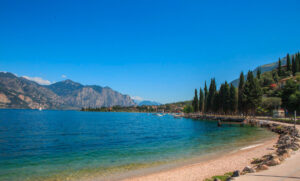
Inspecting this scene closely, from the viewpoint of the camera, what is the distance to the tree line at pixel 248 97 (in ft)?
214

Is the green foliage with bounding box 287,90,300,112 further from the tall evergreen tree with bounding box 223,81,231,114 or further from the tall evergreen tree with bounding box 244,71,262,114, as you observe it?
the tall evergreen tree with bounding box 223,81,231,114

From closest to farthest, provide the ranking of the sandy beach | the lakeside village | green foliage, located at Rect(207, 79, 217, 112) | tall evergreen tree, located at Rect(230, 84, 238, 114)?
the sandy beach < the lakeside village < tall evergreen tree, located at Rect(230, 84, 238, 114) < green foliage, located at Rect(207, 79, 217, 112)

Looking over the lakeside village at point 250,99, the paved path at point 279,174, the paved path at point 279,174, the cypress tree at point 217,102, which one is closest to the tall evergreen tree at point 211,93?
the lakeside village at point 250,99

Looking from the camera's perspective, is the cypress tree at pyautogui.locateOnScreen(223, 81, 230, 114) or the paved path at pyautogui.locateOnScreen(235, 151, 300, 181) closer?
the paved path at pyautogui.locateOnScreen(235, 151, 300, 181)

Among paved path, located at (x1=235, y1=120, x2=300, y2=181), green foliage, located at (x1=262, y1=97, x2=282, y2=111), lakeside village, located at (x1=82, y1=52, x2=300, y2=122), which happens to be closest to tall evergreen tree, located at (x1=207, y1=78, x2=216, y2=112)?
lakeside village, located at (x1=82, y1=52, x2=300, y2=122)

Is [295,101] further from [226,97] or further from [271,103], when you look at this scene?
[226,97]

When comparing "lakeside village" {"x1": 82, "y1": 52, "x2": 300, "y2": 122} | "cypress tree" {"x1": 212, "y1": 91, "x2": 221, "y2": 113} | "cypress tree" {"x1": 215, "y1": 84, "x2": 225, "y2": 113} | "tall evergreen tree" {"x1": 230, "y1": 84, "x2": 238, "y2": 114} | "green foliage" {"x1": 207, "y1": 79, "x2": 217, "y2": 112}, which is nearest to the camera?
"lakeside village" {"x1": 82, "y1": 52, "x2": 300, "y2": 122}

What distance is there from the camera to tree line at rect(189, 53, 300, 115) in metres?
65.2

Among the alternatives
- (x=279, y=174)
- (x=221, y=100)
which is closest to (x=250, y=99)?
(x=221, y=100)

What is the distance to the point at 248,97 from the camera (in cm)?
6844

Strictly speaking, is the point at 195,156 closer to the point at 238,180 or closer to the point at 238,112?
the point at 238,180

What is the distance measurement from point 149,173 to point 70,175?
17.5 ft

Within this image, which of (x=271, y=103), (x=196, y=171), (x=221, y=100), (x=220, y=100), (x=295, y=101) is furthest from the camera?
(x=220, y=100)

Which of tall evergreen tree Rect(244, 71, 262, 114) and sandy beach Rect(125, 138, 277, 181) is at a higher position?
tall evergreen tree Rect(244, 71, 262, 114)
